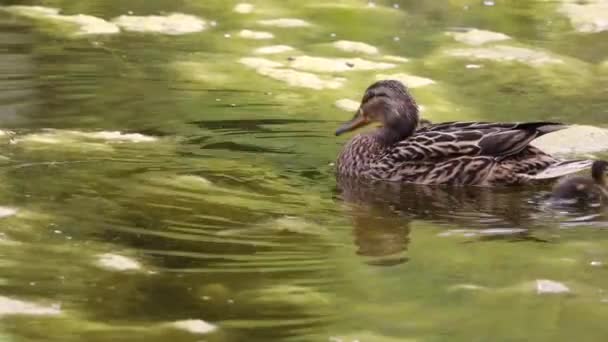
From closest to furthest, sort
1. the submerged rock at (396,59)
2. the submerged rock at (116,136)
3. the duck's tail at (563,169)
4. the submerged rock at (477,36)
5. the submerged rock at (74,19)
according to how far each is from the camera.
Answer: the duck's tail at (563,169) < the submerged rock at (116,136) < the submerged rock at (396,59) < the submerged rock at (477,36) < the submerged rock at (74,19)

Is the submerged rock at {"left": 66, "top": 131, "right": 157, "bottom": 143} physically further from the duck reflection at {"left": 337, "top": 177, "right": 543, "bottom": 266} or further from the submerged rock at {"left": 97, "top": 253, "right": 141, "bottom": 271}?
the submerged rock at {"left": 97, "top": 253, "right": 141, "bottom": 271}

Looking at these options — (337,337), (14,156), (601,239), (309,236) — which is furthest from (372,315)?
(14,156)

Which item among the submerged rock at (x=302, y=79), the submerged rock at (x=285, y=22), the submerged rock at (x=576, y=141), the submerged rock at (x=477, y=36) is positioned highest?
the submerged rock at (x=285, y=22)

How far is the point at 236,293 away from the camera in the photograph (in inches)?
154

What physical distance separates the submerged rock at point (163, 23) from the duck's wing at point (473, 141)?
3.17 meters

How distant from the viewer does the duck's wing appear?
19.1 ft

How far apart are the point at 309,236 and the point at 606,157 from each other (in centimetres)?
205

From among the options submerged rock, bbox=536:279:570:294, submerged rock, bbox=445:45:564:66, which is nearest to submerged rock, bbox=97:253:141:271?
submerged rock, bbox=536:279:570:294

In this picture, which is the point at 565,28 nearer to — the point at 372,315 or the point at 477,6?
the point at 477,6

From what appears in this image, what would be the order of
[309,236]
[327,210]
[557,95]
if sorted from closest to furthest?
[309,236] < [327,210] < [557,95]

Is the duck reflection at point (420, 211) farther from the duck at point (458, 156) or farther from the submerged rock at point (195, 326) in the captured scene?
the submerged rock at point (195, 326)

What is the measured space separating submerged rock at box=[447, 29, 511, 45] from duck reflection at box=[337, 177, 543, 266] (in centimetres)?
278

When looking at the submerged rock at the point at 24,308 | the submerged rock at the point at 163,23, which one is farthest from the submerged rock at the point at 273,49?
the submerged rock at the point at 24,308

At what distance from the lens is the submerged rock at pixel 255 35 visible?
27.8ft
